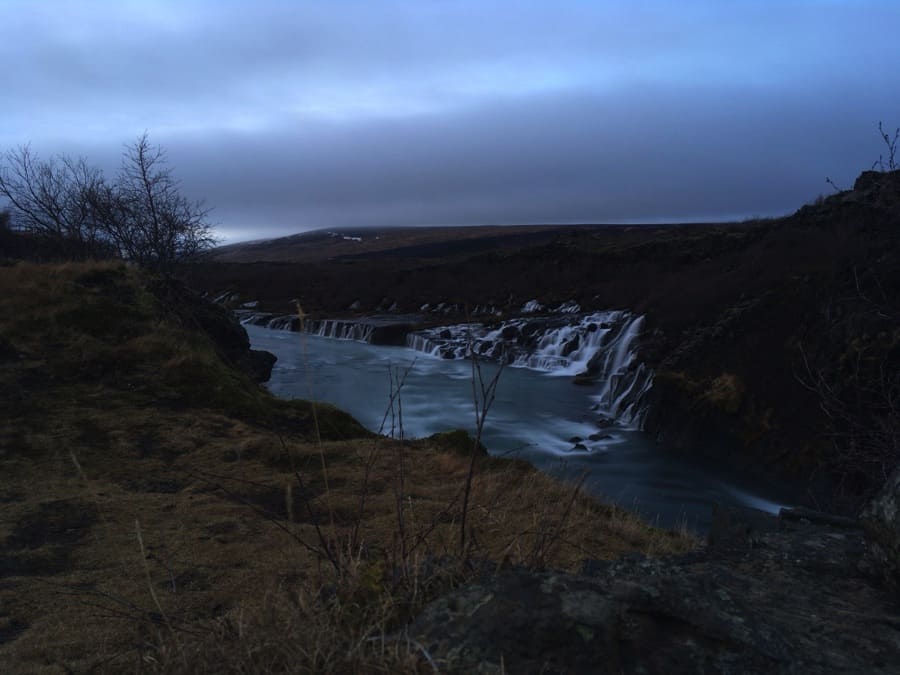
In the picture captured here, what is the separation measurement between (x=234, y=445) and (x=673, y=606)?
6.05 meters

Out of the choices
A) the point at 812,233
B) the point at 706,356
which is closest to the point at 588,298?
the point at 812,233

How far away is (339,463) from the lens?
22.4 ft

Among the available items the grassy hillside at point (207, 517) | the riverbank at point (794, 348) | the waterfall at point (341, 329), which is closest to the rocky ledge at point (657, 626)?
the grassy hillside at point (207, 517)

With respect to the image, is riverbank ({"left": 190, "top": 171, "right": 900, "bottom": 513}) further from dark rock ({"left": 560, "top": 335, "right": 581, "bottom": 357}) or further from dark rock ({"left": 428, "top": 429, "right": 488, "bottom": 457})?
dark rock ({"left": 428, "top": 429, "right": 488, "bottom": 457})

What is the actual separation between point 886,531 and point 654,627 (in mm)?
1106

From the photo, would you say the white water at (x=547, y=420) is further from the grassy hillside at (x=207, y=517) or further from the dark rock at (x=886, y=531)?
the dark rock at (x=886, y=531)

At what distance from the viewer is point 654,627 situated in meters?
1.92

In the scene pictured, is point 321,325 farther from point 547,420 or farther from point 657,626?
point 657,626

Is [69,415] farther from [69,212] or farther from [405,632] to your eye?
[69,212]

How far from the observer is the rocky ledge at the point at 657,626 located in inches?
72.1

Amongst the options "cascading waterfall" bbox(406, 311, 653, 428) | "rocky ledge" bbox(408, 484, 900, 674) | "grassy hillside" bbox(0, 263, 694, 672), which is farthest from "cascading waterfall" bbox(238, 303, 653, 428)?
"rocky ledge" bbox(408, 484, 900, 674)

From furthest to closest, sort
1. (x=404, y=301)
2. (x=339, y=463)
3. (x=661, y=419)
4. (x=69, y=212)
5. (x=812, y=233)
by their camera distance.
→ (x=404, y=301)
(x=69, y=212)
(x=812, y=233)
(x=661, y=419)
(x=339, y=463)

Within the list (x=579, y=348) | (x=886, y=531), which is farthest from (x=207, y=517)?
(x=579, y=348)

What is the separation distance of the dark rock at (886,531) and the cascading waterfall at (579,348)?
1181 centimetres
